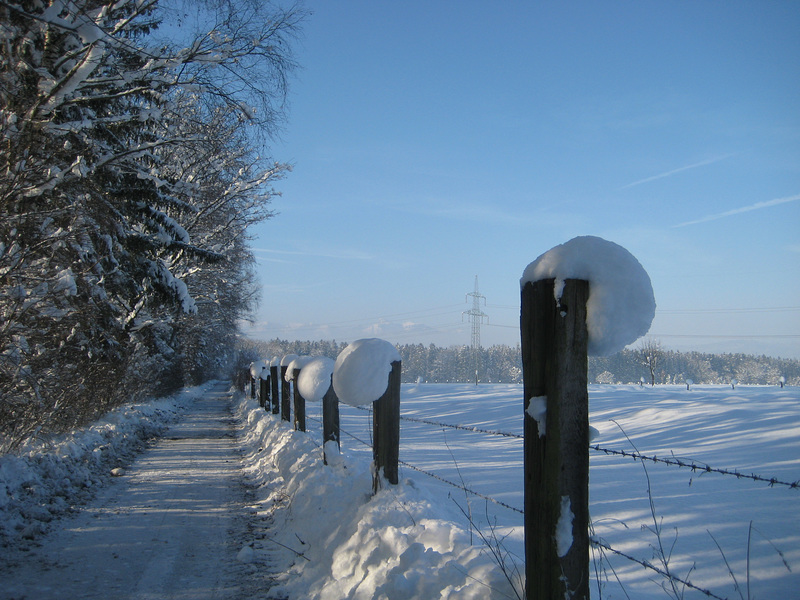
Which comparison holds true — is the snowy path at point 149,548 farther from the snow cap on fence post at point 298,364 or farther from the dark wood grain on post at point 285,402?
the dark wood grain on post at point 285,402

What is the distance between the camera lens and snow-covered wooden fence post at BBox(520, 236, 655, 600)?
6.79ft

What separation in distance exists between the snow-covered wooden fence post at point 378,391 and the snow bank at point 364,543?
22 centimetres

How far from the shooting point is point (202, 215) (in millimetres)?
16125

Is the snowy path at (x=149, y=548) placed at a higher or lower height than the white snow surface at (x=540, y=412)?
lower

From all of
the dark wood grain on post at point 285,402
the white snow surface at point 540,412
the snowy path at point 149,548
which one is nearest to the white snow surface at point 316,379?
the snowy path at point 149,548

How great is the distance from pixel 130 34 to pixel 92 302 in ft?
14.0

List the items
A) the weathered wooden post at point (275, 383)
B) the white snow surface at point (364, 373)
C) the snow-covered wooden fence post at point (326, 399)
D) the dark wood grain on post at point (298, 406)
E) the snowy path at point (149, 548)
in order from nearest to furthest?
1. the snowy path at point (149, 548)
2. the white snow surface at point (364, 373)
3. the snow-covered wooden fence post at point (326, 399)
4. the dark wood grain on post at point (298, 406)
5. the weathered wooden post at point (275, 383)

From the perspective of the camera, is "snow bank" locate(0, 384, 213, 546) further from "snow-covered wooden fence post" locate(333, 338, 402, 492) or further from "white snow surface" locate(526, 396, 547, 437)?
"white snow surface" locate(526, 396, 547, 437)

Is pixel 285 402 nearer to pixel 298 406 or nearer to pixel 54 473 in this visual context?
pixel 298 406

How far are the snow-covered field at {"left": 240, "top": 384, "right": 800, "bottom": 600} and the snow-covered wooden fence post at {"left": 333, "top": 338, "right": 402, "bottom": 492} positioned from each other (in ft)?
0.76

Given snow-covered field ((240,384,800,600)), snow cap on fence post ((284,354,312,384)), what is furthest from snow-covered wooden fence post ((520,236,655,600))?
snow cap on fence post ((284,354,312,384))

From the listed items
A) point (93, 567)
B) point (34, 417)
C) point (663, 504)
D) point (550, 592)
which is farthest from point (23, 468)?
point (663, 504)

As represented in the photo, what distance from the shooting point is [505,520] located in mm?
5086

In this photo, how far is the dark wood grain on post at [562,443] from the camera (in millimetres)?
2074
